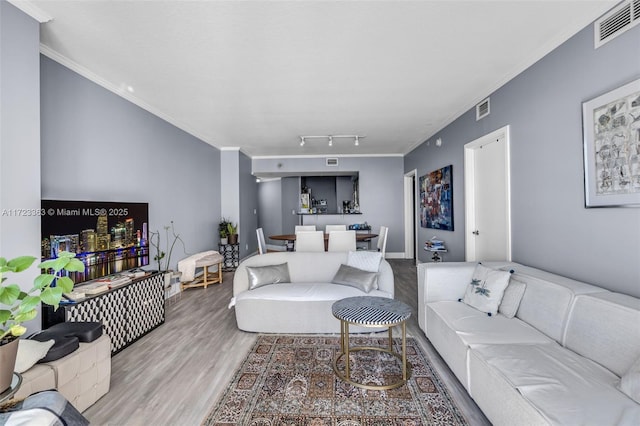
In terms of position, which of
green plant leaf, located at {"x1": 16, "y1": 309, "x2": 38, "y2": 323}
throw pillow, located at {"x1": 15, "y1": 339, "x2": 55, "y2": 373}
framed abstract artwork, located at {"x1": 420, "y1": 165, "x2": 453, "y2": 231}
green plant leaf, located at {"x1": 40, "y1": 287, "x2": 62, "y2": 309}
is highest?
framed abstract artwork, located at {"x1": 420, "y1": 165, "x2": 453, "y2": 231}

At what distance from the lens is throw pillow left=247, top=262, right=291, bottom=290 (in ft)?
11.0

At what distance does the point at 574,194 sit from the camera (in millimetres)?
2373

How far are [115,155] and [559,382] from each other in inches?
171

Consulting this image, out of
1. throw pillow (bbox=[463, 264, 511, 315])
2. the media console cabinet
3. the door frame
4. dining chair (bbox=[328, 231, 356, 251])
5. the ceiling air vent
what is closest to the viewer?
the media console cabinet

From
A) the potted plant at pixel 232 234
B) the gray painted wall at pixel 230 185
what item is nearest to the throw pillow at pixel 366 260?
the potted plant at pixel 232 234

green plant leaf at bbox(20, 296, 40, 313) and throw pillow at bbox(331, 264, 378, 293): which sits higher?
green plant leaf at bbox(20, 296, 40, 313)

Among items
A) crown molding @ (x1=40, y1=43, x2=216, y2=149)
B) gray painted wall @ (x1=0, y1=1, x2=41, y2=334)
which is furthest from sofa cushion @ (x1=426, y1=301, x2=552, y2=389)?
crown molding @ (x1=40, y1=43, x2=216, y2=149)

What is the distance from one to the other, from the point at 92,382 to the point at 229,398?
0.92 meters

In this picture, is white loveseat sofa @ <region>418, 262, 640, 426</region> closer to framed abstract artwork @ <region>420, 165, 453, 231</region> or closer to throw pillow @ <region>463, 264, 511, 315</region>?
throw pillow @ <region>463, 264, 511, 315</region>

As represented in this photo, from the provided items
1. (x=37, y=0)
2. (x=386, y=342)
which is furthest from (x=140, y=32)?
(x=386, y=342)

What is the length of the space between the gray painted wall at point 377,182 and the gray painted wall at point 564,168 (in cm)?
416

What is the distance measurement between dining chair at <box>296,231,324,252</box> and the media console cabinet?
2021 mm

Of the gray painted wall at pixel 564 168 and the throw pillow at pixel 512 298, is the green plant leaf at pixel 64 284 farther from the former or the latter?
the gray painted wall at pixel 564 168

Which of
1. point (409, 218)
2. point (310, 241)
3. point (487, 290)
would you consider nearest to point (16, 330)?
point (487, 290)
